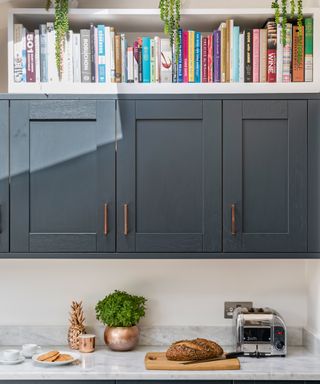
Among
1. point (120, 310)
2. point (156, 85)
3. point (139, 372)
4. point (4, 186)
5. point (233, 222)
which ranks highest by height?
point (156, 85)

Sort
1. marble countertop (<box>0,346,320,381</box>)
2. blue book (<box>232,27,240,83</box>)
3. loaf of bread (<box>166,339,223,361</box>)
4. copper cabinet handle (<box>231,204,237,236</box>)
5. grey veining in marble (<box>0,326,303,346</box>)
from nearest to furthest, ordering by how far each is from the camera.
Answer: marble countertop (<box>0,346,320,381</box>) < loaf of bread (<box>166,339,223,361</box>) < copper cabinet handle (<box>231,204,237,236</box>) < blue book (<box>232,27,240,83</box>) < grey veining in marble (<box>0,326,303,346</box>)

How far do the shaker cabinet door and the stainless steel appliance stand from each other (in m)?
0.34

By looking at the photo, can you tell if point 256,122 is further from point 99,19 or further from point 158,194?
point 99,19

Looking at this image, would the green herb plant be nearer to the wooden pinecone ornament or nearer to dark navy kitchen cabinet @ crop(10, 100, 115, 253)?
the wooden pinecone ornament

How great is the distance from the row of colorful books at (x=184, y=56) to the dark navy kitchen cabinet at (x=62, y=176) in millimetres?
191

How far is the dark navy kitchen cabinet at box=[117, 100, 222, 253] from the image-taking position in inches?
118

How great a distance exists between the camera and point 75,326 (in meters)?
3.18

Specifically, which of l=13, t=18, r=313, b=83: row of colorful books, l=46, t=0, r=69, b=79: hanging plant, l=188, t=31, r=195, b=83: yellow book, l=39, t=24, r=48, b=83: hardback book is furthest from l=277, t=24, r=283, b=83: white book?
l=39, t=24, r=48, b=83: hardback book

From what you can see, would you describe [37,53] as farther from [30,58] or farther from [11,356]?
[11,356]

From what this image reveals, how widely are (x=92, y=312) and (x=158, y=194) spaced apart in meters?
0.78

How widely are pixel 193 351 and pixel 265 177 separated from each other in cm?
89

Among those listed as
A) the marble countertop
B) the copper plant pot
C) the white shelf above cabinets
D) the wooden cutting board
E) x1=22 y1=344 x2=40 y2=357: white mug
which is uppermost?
the white shelf above cabinets

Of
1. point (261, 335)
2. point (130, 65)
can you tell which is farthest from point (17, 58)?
point (261, 335)

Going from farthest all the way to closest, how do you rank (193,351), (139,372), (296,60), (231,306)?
(231,306) < (296,60) < (193,351) < (139,372)
